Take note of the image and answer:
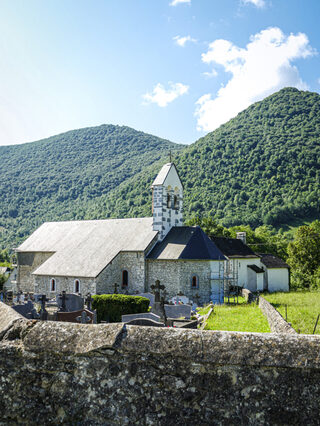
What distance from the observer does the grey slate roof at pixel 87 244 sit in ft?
91.5

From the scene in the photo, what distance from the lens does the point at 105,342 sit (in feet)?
9.99

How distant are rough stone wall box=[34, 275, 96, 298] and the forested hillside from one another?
127ft

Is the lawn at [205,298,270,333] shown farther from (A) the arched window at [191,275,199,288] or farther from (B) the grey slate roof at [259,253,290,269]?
(B) the grey slate roof at [259,253,290,269]

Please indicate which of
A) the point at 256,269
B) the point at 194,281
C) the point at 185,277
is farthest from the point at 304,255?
the point at 185,277

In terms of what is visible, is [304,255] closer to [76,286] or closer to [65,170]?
[76,286]

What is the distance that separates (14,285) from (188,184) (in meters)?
56.1

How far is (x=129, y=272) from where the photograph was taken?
28.3 metres

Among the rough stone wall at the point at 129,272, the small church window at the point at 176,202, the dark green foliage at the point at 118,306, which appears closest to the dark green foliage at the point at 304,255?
the small church window at the point at 176,202

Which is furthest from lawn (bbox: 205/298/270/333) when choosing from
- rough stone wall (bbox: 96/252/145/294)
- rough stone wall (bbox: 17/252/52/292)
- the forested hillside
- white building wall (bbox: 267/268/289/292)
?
the forested hillside

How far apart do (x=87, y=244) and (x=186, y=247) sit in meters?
9.03

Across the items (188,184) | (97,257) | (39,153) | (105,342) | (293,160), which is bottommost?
(97,257)

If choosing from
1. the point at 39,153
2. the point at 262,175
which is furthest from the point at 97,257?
the point at 39,153

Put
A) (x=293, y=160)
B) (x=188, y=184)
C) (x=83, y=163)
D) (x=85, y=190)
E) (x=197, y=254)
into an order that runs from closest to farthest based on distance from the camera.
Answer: (x=197, y=254)
(x=188, y=184)
(x=293, y=160)
(x=85, y=190)
(x=83, y=163)

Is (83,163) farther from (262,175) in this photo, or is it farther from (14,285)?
(14,285)
